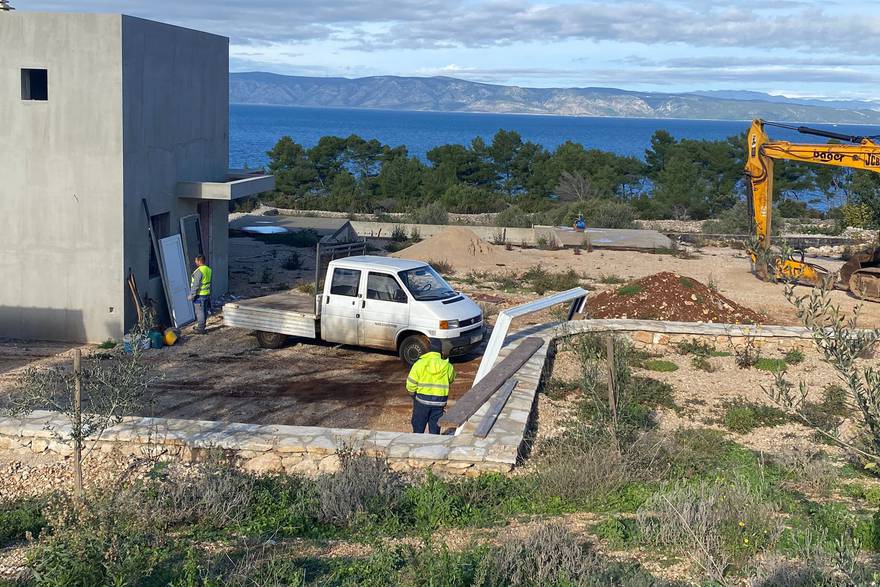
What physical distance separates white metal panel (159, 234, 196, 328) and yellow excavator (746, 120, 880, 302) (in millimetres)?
13277

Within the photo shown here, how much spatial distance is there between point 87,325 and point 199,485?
9.16 meters

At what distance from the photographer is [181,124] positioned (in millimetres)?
18781

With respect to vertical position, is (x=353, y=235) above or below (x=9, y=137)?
below

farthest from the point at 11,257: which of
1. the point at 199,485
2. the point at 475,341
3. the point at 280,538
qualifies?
the point at 280,538

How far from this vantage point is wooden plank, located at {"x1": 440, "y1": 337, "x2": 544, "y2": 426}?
10281mm

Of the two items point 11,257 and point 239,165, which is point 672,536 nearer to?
point 11,257

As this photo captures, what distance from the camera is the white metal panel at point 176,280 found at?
699 inches

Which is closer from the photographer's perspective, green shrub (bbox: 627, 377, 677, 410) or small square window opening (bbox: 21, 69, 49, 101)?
green shrub (bbox: 627, 377, 677, 410)

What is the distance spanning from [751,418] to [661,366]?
2.86 meters

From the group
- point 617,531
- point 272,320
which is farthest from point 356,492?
point 272,320

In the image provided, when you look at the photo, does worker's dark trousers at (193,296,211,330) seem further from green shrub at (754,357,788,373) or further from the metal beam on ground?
green shrub at (754,357,788,373)

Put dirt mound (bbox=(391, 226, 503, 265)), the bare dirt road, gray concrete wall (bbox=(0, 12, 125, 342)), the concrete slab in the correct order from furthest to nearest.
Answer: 1. the concrete slab
2. dirt mound (bbox=(391, 226, 503, 265))
3. gray concrete wall (bbox=(0, 12, 125, 342))
4. the bare dirt road

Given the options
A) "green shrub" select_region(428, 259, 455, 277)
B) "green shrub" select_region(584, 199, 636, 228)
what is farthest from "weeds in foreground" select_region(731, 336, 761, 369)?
"green shrub" select_region(584, 199, 636, 228)

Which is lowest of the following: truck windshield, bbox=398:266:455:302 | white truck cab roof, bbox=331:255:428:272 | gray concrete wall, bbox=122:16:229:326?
truck windshield, bbox=398:266:455:302
